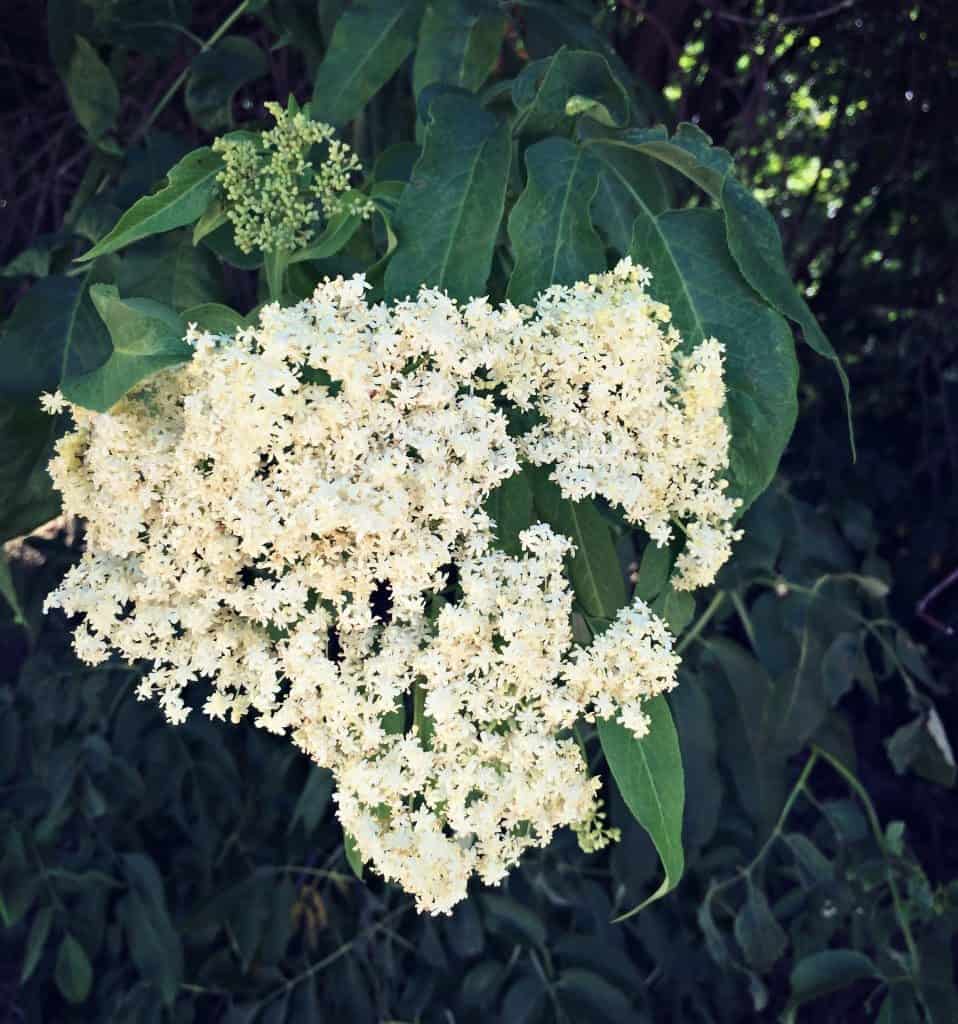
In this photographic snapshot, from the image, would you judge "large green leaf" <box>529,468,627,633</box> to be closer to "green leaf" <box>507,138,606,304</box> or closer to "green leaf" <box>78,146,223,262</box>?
"green leaf" <box>507,138,606,304</box>

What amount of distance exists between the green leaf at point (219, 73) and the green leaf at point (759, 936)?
1231 millimetres

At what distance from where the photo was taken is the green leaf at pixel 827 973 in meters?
1.35

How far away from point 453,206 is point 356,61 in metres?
0.35

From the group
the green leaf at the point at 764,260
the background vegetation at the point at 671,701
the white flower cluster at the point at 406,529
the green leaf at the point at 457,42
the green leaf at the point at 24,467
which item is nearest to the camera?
the white flower cluster at the point at 406,529

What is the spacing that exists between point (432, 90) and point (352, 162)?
102 mm

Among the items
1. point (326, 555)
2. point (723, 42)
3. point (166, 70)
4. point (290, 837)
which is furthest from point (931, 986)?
point (166, 70)

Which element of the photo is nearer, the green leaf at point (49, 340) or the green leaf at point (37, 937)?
the green leaf at point (49, 340)

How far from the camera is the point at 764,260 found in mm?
800

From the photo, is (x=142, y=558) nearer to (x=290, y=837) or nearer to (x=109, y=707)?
(x=109, y=707)

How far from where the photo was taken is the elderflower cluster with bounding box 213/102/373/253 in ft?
2.74

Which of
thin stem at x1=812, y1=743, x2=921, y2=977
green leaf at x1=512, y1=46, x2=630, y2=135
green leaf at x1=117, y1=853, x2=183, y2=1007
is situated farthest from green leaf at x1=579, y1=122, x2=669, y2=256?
green leaf at x1=117, y1=853, x2=183, y2=1007

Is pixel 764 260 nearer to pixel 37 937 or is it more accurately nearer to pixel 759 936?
pixel 759 936

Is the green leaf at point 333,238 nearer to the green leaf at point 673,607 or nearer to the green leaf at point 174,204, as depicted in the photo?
the green leaf at point 174,204

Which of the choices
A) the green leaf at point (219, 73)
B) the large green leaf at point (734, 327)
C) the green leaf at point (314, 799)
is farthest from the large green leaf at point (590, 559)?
the green leaf at point (314, 799)
